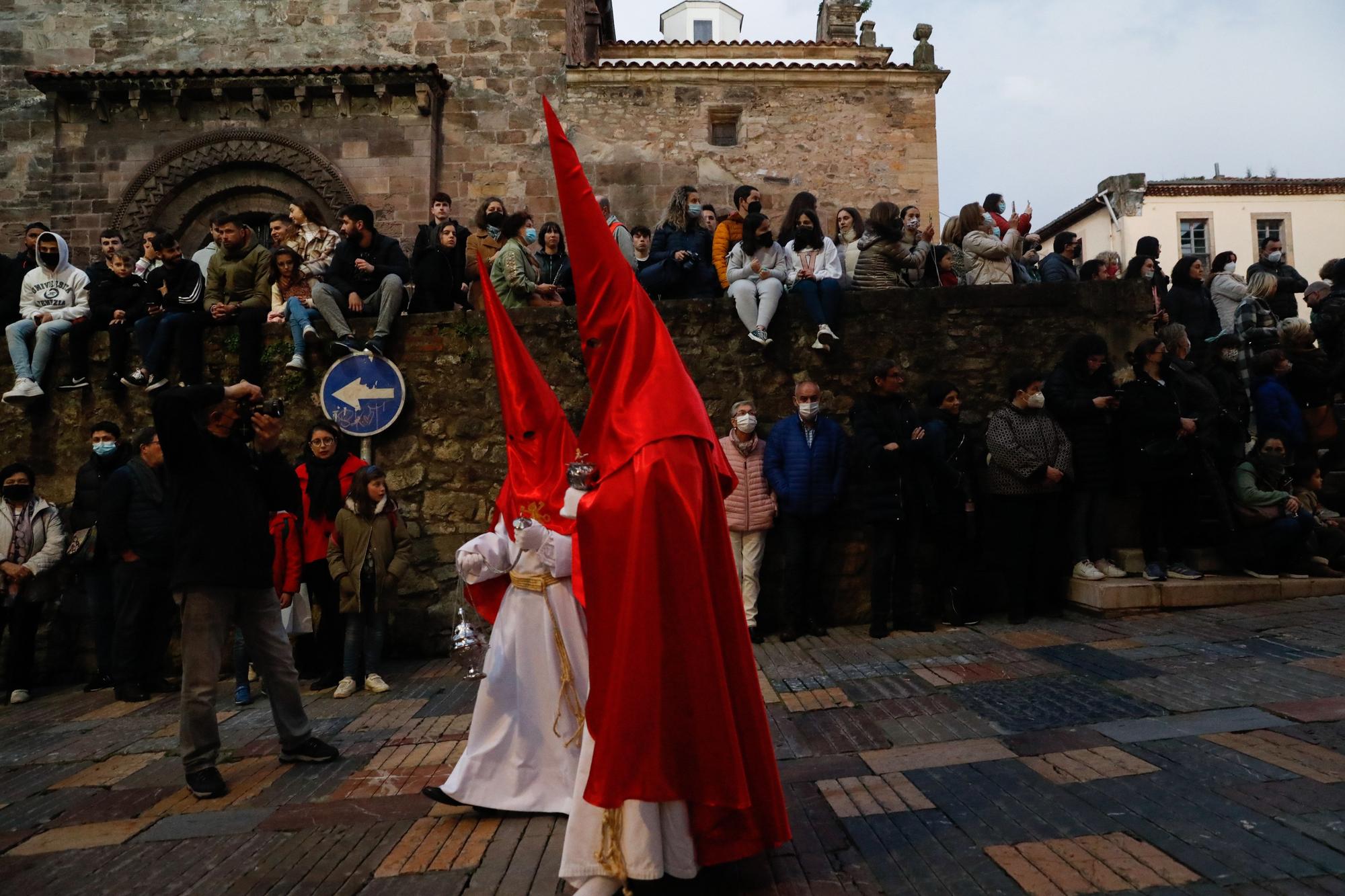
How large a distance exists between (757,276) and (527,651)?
5070 millimetres

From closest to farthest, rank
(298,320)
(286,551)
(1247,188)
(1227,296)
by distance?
(286,551), (298,320), (1227,296), (1247,188)

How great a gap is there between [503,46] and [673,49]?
4495 millimetres

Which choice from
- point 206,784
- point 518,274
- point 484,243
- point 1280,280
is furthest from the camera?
point 1280,280

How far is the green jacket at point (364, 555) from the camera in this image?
6.77 metres

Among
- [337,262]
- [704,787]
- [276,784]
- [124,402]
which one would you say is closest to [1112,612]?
[704,787]

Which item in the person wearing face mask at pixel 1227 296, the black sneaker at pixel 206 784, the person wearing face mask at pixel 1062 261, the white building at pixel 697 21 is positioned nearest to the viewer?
the black sneaker at pixel 206 784

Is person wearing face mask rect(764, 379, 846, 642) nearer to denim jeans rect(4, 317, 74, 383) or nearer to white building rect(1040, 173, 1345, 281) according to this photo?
denim jeans rect(4, 317, 74, 383)

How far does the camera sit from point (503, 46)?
48.0 feet

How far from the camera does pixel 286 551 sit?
6.81 m

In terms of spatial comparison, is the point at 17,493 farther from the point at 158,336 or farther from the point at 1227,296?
the point at 1227,296

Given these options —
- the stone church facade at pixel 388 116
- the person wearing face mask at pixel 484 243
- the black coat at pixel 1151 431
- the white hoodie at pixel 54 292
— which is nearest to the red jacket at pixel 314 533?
the person wearing face mask at pixel 484 243

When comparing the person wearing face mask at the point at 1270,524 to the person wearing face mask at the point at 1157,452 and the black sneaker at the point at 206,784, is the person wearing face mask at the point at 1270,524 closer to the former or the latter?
the person wearing face mask at the point at 1157,452

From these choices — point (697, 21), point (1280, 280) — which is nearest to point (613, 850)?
point (1280, 280)

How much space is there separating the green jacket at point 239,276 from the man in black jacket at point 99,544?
1548 mm
